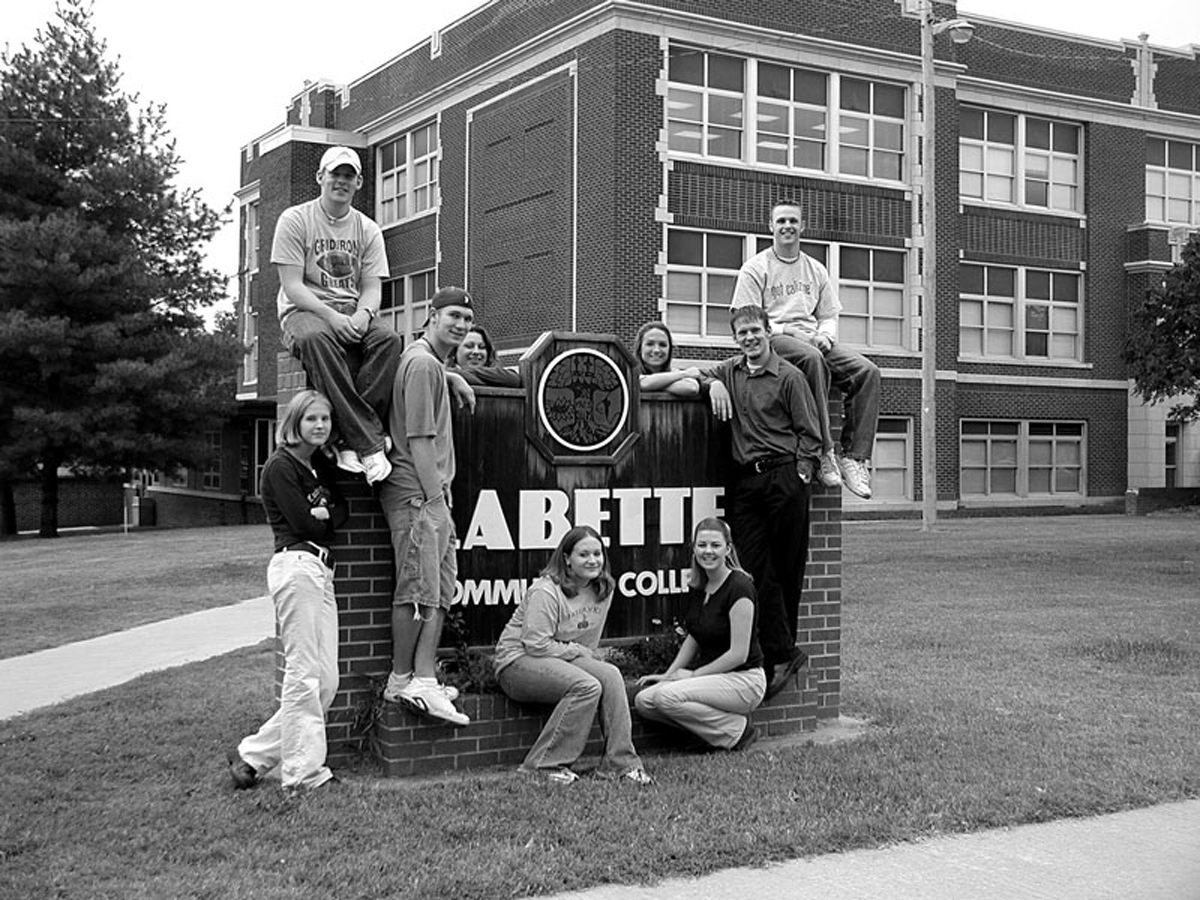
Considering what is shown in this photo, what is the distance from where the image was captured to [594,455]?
726 centimetres

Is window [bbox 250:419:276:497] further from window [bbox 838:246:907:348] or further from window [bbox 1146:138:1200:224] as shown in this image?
window [bbox 1146:138:1200:224]

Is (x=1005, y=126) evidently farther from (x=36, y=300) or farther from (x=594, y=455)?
(x=594, y=455)

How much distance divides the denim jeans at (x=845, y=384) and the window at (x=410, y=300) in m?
26.1

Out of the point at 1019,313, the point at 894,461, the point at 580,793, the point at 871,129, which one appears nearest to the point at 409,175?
the point at 871,129

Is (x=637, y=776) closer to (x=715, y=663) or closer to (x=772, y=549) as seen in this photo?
(x=715, y=663)

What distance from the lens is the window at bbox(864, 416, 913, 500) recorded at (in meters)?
29.5

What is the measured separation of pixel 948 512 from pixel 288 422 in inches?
1016

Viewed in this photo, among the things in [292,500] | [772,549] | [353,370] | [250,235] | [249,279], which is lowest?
[772,549]

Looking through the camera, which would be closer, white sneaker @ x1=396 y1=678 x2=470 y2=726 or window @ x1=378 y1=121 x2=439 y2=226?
white sneaker @ x1=396 y1=678 x2=470 y2=726

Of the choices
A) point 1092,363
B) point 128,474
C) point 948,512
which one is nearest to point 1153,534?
point 948,512

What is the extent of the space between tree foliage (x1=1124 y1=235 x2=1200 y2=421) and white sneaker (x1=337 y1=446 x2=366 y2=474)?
1346 cm

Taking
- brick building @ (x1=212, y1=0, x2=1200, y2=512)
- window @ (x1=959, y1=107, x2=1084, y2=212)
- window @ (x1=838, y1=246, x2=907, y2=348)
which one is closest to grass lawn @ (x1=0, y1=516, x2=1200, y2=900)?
brick building @ (x1=212, y1=0, x2=1200, y2=512)

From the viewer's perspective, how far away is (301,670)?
590cm

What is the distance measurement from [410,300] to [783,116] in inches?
460
